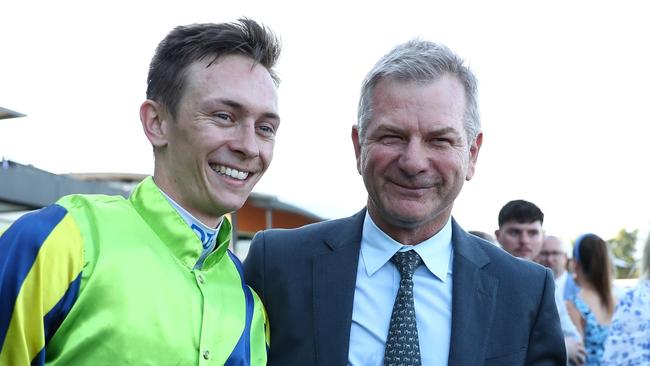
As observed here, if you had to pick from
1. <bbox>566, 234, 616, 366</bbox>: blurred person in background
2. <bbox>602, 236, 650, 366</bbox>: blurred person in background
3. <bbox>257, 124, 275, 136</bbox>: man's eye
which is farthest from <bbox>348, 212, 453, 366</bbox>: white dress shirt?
<bbox>566, 234, 616, 366</bbox>: blurred person in background

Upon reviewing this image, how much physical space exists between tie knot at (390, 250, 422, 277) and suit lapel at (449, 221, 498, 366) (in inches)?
4.8

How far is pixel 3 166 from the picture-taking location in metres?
7.33

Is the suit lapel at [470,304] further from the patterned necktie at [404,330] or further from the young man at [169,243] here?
the young man at [169,243]

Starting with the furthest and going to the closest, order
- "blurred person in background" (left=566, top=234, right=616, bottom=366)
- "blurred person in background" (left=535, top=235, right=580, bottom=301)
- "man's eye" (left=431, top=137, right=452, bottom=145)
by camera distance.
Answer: "blurred person in background" (left=535, top=235, right=580, bottom=301)
"blurred person in background" (left=566, top=234, right=616, bottom=366)
"man's eye" (left=431, top=137, right=452, bottom=145)

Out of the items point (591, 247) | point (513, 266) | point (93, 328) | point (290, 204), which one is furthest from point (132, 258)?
point (290, 204)

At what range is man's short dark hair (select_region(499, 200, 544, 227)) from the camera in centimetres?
560

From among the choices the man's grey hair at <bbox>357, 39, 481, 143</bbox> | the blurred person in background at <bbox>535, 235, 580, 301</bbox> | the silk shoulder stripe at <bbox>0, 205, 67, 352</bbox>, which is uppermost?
the man's grey hair at <bbox>357, 39, 481, 143</bbox>

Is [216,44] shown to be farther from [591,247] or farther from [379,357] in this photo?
[591,247]

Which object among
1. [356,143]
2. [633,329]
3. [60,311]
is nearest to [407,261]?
[356,143]

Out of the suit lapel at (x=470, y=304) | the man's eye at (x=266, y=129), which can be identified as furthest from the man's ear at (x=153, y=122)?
the suit lapel at (x=470, y=304)

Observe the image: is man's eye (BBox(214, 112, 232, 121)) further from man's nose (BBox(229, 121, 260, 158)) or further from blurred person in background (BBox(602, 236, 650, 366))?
blurred person in background (BBox(602, 236, 650, 366))

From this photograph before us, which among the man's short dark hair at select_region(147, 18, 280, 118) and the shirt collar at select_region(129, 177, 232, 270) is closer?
the shirt collar at select_region(129, 177, 232, 270)

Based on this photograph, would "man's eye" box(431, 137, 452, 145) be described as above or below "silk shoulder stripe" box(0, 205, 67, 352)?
above

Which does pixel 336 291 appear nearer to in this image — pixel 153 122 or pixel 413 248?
pixel 413 248
